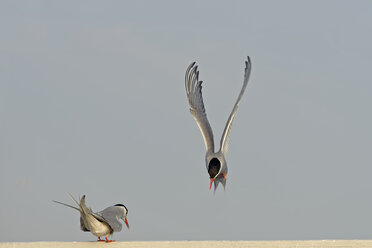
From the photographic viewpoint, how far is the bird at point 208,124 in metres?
17.8

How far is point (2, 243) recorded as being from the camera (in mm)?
13227

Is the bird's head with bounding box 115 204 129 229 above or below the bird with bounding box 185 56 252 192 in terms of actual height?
below

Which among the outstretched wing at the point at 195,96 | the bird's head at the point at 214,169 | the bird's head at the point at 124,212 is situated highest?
the outstretched wing at the point at 195,96

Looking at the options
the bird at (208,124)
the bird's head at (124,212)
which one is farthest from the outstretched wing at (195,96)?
the bird's head at (124,212)

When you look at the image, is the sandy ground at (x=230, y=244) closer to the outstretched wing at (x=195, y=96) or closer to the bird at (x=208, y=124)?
the bird at (x=208, y=124)

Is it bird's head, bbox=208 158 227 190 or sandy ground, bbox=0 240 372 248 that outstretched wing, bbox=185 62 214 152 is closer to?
bird's head, bbox=208 158 227 190

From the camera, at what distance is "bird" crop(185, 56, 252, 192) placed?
17.8 meters

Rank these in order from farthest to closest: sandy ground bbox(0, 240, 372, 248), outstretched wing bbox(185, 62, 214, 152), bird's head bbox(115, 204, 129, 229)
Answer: outstretched wing bbox(185, 62, 214, 152), bird's head bbox(115, 204, 129, 229), sandy ground bbox(0, 240, 372, 248)

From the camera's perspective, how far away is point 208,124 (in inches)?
742

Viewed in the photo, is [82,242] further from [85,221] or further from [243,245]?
[243,245]

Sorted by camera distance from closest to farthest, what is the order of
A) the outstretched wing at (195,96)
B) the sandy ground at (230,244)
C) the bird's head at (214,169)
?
1. the sandy ground at (230,244)
2. the bird's head at (214,169)
3. the outstretched wing at (195,96)

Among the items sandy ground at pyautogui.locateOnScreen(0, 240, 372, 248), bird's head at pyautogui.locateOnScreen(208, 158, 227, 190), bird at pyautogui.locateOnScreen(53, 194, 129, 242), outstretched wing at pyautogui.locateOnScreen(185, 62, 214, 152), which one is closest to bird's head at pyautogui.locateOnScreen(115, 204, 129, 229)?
bird at pyautogui.locateOnScreen(53, 194, 129, 242)

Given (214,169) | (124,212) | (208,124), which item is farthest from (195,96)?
(124,212)

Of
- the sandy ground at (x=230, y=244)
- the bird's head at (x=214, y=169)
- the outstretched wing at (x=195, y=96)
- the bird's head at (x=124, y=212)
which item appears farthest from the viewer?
the outstretched wing at (x=195, y=96)
